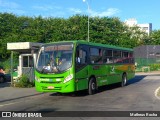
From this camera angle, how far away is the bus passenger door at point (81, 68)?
56.3 ft

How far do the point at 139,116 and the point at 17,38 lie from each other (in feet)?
172

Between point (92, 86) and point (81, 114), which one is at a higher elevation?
point (92, 86)

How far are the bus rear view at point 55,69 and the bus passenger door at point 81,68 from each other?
1.53 feet

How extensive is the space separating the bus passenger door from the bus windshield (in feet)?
1.61

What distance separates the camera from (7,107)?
13922 millimetres

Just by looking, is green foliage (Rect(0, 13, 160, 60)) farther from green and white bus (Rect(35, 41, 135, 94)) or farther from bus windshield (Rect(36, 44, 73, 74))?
bus windshield (Rect(36, 44, 73, 74))

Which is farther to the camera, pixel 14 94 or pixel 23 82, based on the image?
pixel 23 82

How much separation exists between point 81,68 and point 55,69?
1.38 m

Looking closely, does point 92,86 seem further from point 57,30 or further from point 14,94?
point 57,30

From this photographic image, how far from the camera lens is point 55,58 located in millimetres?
17219

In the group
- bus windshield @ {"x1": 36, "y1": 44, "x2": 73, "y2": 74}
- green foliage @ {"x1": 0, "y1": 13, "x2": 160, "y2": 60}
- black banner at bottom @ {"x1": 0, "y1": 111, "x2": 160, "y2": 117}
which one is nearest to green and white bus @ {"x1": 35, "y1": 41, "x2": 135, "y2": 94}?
bus windshield @ {"x1": 36, "y1": 44, "x2": 73, "y2": 74}

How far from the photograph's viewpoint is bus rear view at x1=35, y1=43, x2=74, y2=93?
16641 mm

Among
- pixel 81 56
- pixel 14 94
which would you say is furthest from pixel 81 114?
pixel 14 94

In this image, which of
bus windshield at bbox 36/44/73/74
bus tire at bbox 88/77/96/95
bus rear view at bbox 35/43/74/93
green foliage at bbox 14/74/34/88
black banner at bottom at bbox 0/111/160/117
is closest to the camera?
black banner at bottom at bbox 0/111/160/117
